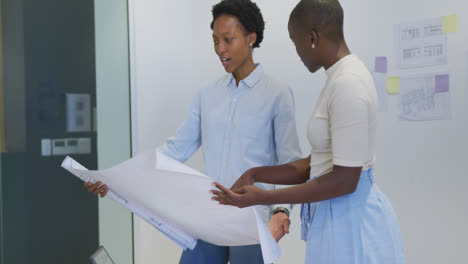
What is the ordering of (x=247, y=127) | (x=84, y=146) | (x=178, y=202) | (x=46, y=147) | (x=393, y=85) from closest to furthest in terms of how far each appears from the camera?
(x=178, y=202) < (x=247, y=127) < (x=46, y=147) < (x=84, y=146) < (x=393, y=85)

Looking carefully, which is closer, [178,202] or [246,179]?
[178,202]

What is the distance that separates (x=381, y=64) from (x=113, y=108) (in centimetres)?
142

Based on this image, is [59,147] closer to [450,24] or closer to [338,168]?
[338,168]

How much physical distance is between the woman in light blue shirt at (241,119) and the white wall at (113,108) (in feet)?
3.08

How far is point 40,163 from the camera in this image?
1970 millimetres

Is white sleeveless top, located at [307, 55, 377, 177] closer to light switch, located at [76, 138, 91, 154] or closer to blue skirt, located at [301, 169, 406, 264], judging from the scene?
blue skirt, located at [301, 169, 406, 264]

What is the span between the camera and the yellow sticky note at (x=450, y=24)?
2.27 meters

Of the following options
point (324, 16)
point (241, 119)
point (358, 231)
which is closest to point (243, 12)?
point (241, 119)

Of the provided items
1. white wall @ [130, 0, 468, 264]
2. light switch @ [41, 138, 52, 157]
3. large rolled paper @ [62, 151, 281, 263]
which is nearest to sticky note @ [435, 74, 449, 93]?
white wall @ [130, 0, 468, 264]

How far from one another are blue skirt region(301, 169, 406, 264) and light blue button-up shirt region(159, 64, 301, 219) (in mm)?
384

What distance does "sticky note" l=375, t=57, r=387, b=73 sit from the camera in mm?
2471

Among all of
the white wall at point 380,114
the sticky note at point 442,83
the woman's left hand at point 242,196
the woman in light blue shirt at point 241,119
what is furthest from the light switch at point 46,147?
the sticky note at point 442,83

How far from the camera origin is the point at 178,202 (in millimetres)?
1188

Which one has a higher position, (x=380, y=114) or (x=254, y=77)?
(x=254, y=77)
